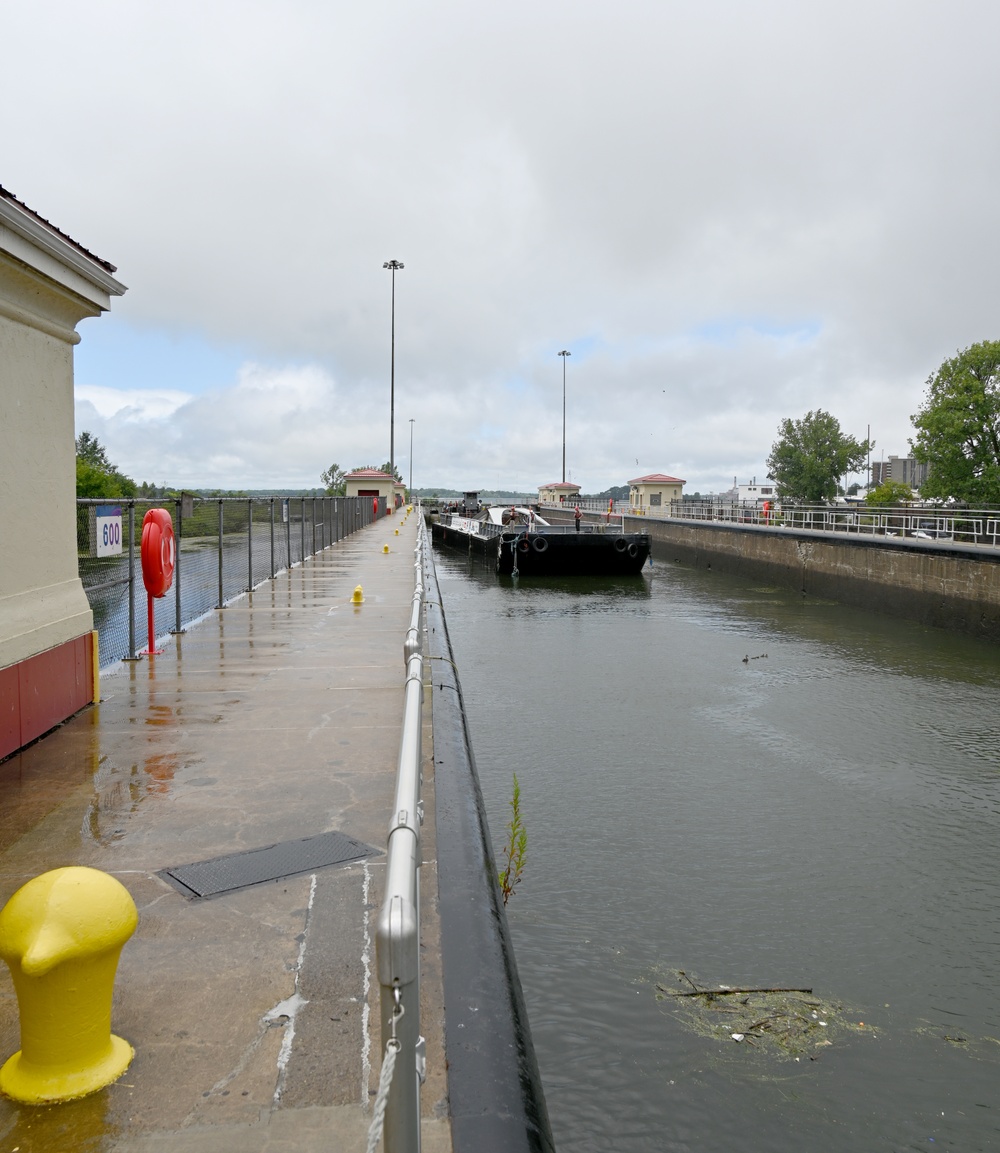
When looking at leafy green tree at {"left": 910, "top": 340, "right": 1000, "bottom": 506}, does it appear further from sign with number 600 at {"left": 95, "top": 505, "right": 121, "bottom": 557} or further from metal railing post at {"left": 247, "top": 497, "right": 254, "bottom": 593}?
sign with number 600 at {"left": 95, "top": 505, "right": 121, "bottom": 557}

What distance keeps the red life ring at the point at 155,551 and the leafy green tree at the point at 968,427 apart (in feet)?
186

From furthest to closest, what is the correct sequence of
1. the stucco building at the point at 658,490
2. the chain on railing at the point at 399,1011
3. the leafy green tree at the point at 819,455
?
the leafy green tree at the point at 819,455 < the stucco building at the point at 658,490 < the chain on railing at the point at 399,1011

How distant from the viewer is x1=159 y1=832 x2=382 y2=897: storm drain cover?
4387 mm

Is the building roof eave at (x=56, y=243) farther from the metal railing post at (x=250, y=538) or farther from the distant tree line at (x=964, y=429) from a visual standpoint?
the distant tree line at (x=964, y=429)

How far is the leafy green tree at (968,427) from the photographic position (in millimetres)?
57656

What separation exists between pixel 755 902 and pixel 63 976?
5.85m

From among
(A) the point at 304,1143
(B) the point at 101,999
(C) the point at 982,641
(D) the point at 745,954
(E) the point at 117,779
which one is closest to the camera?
(A) the point at 304,1143

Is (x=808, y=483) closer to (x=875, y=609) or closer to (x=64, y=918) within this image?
(x=875, y=609)

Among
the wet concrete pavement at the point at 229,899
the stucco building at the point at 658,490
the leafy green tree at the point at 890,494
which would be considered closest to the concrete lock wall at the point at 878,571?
the wet concrete pavement at the point at 229,899

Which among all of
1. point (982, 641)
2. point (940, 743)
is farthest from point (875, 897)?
point (982, 641)

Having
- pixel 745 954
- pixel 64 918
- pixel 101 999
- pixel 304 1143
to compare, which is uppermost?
pixel 64 918

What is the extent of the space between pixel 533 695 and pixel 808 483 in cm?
8911

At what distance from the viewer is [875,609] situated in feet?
90.2

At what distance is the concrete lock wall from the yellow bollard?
71.7 ft
